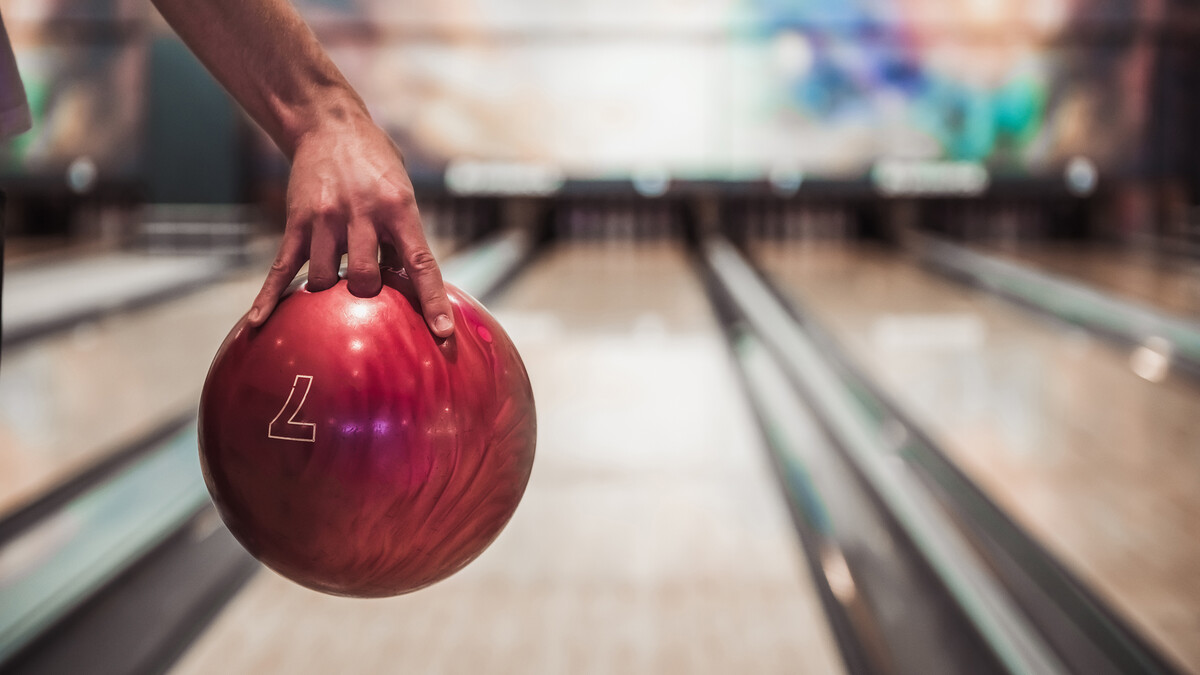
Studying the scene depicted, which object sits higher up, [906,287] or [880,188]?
[880,188]

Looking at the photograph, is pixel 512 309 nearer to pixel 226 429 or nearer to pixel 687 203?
pixel 687 203

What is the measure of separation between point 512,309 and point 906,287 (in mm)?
1776

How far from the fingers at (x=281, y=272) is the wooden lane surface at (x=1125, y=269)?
3.36 metres

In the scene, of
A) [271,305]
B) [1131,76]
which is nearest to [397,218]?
[271,305]

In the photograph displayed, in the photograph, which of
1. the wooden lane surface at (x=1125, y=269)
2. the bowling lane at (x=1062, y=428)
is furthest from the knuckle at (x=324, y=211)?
the wooden lane surface at (x=1125, y=269)

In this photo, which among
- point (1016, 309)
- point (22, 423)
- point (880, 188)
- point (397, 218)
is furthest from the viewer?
point (880, 188)

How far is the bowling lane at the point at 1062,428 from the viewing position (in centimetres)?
162

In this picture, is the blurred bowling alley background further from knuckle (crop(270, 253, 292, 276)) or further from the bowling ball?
knuckle (crop(270, 253, 292, 276))

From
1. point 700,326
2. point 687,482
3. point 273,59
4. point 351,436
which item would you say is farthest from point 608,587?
point 700,326

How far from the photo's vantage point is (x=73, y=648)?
4.17 ft

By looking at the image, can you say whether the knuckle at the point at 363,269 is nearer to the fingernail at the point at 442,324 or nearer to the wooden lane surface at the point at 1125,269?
the fingernail at the point at 442,324

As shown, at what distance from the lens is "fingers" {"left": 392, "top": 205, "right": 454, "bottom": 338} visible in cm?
80

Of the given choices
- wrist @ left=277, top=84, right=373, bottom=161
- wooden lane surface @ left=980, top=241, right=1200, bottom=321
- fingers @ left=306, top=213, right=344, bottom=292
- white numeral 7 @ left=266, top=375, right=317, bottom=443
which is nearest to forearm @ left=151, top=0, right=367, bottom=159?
wrist @ left=277, top=84, right=373, bottom=161

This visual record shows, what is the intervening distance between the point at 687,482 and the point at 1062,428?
953 millimetres
